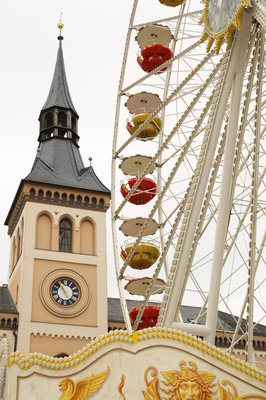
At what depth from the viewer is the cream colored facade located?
124ft

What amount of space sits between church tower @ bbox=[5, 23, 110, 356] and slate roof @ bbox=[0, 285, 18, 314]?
34 cm

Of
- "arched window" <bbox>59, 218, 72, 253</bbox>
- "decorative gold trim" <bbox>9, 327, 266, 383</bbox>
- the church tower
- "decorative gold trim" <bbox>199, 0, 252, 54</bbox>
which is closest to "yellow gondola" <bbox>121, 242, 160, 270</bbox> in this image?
"decorative gold trim" <bbox>199, 0, 252, 54</bbox>

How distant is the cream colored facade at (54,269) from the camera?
37844 millimetres

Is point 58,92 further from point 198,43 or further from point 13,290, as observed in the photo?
point 198,43

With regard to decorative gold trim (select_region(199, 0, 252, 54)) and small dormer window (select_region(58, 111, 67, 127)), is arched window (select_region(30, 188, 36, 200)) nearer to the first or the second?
small dormer window (select_region(58, 111, 67, 127))

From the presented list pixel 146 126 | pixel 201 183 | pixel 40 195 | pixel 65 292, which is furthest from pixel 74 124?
pixel 201 183

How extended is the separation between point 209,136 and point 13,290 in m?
27.0

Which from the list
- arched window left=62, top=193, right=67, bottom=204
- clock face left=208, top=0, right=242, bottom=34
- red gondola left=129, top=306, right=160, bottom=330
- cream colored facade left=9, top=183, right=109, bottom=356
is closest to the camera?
clock face left=208, top=0, right=242, bottom=34

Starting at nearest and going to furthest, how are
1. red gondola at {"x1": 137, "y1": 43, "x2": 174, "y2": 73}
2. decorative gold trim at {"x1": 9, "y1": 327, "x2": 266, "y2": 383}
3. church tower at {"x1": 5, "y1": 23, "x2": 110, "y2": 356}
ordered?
1. decorative gold trim at {"x1": 9, "y1": 327, "x2": 266, "y2": 383}
2. red gondola at {"x1": 137, "y1": 43, "x2": 174, "y2": 73}
3. church tower at {"x1": 5, "y1": 23, "x2": 110, "y2": 356}

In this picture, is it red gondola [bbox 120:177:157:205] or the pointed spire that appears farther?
the pointed spire

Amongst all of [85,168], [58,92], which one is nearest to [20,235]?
[85,168]

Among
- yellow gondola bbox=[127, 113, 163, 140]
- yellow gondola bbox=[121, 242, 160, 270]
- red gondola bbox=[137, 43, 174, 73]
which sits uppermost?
red gondola bbox=[137, 43, 174, 73]

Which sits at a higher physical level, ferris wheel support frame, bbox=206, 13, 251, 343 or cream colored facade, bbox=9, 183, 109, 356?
cream colored facade, bbox=9, 183, 109, 356

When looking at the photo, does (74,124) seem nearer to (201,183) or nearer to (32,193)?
(32,193)
